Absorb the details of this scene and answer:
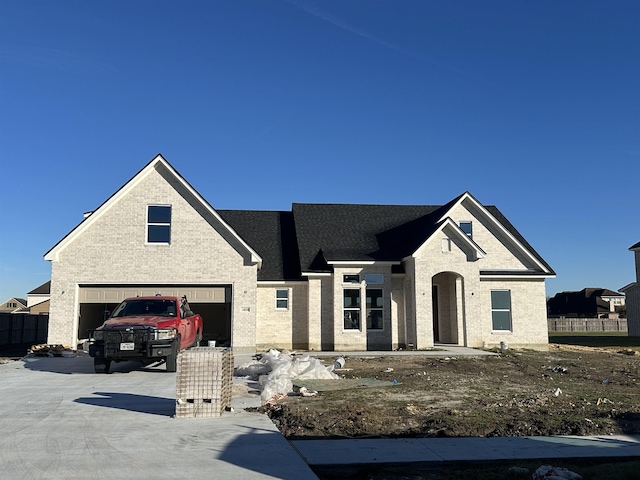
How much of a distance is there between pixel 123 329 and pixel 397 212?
1756 cm

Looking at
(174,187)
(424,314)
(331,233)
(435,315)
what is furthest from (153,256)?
(435,315)

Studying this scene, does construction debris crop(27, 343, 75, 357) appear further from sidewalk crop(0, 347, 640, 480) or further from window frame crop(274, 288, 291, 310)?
sidewalk crop(0, 347, 640, 480)

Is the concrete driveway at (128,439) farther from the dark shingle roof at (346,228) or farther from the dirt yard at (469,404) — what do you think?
the dark shingle roof at (346,228)

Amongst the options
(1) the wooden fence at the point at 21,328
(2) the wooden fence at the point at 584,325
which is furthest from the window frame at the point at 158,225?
(2) the wooden fence at the point at 584,325

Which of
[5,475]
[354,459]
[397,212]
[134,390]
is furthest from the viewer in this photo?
[397,212]

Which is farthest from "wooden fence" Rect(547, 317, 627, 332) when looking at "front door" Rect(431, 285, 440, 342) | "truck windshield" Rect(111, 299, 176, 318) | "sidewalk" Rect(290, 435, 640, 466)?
"sidewalk" Rect(290, 435, 640, 466)

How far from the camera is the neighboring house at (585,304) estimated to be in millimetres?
70250

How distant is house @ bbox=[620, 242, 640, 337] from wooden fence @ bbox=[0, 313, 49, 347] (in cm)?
3708

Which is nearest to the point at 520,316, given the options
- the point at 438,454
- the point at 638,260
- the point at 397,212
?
the point at 397,212

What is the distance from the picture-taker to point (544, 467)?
5.41 m

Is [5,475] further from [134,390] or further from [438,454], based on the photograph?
[134,390]

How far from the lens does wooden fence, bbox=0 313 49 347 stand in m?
28.6

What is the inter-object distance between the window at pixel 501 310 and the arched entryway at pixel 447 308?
1.97 meters

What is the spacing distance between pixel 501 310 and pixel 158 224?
623 inches
